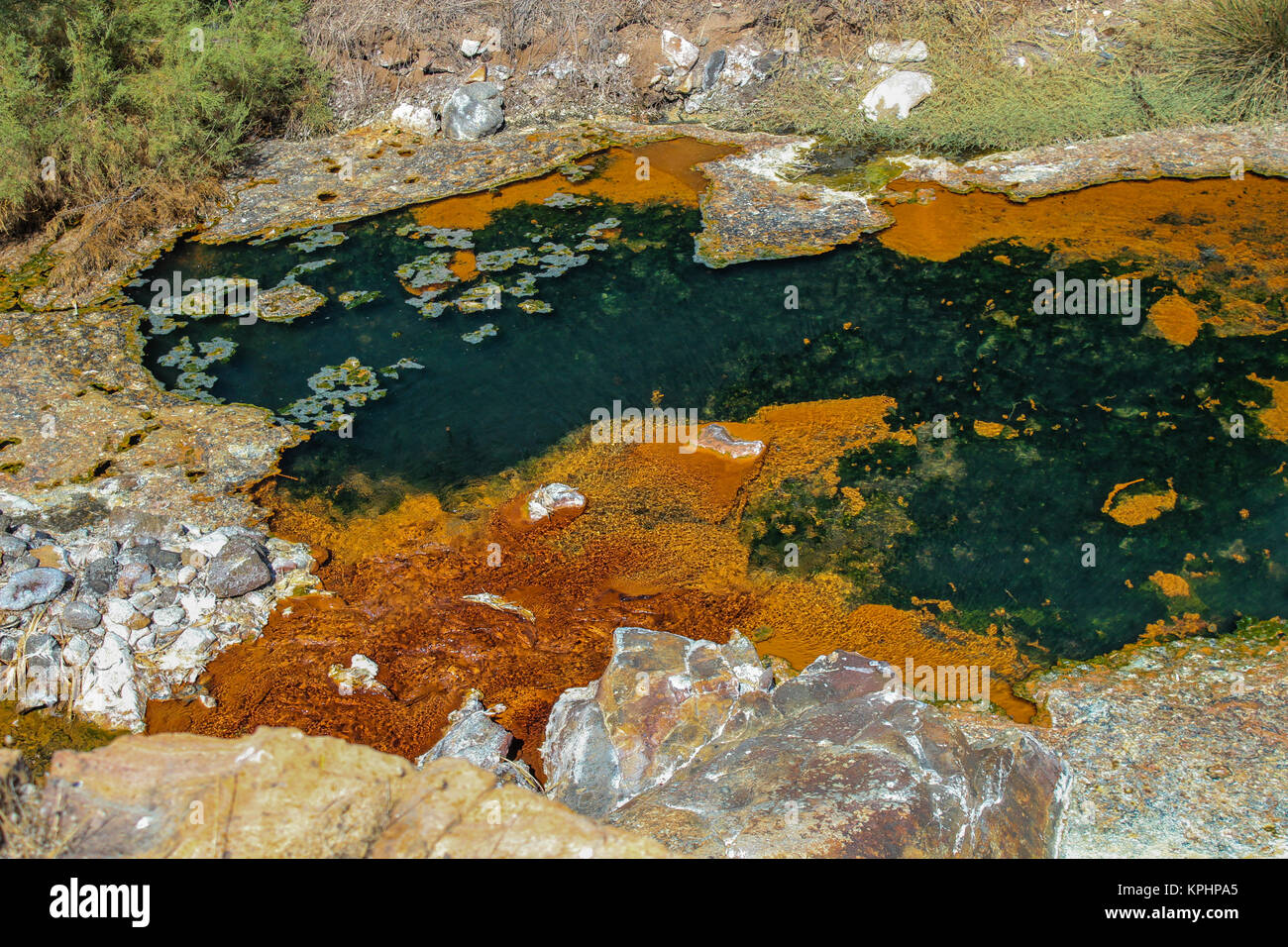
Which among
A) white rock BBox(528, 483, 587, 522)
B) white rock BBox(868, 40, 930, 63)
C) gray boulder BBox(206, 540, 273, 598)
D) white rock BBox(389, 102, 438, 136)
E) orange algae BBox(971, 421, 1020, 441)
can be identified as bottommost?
gray boulder BBox(206, 540, 273, 598)

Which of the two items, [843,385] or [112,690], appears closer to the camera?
[112,690]

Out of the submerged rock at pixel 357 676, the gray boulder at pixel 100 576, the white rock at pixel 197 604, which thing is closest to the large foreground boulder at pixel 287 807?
the submerged rock at pixel 357 676

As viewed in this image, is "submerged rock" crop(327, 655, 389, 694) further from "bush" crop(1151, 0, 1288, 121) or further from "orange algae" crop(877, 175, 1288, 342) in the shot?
"bush" crop(1151, 0, 1288, 121)

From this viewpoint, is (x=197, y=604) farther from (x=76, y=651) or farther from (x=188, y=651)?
(x=76, y=651)

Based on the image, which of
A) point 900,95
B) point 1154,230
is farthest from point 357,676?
point 900,95

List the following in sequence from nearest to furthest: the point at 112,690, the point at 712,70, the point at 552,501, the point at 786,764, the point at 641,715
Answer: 1. the point at 786,764
2. the point at 641,715
3. the point at 112,690
4. the point at 552,501
5. the point at 712,70

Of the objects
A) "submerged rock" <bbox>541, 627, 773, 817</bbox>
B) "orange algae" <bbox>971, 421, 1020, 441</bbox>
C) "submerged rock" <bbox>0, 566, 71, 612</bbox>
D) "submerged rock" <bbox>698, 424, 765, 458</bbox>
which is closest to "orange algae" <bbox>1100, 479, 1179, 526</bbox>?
"orange algae" <bbox>971, 421, 1020, 441</bbox>

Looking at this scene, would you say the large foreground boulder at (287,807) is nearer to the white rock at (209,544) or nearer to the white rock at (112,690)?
the white rock at (112,690)
